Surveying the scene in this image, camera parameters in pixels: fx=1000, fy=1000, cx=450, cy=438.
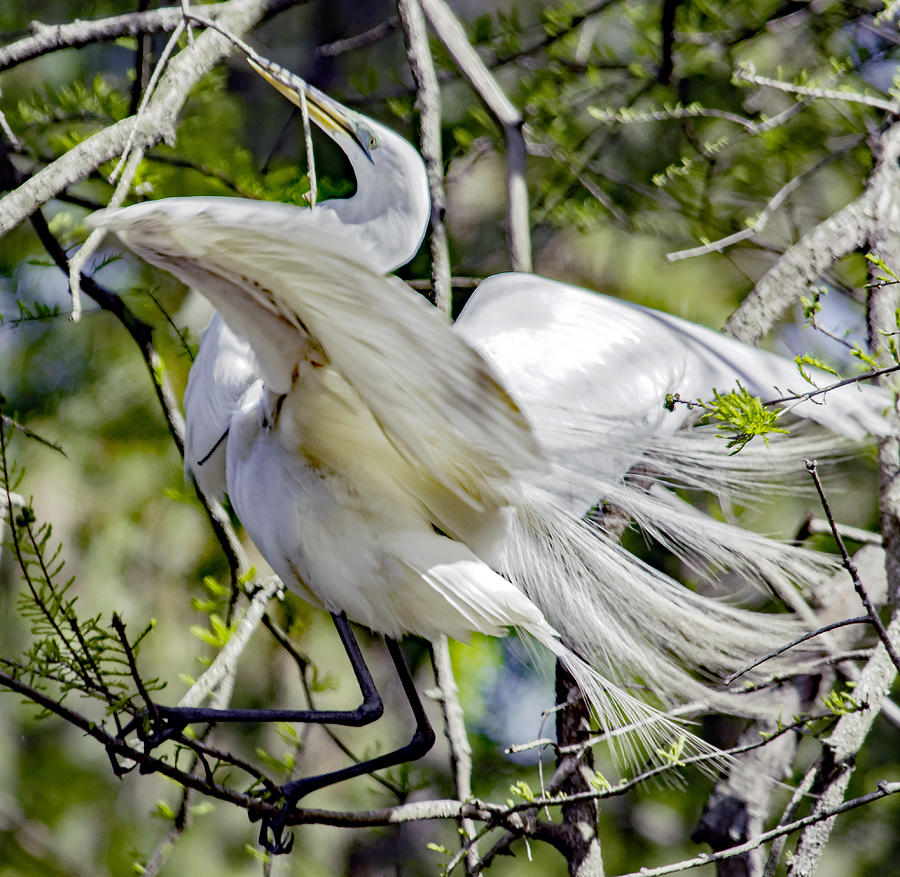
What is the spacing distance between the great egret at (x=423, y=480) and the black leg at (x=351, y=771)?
11mm

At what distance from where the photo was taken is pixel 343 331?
1043 millimetres

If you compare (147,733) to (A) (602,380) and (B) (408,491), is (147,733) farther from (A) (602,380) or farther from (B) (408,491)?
(A) (602,380)

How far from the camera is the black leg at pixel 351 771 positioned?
4.46ft

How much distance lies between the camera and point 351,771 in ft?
4.93

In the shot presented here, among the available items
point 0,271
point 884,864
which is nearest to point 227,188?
point 0,271

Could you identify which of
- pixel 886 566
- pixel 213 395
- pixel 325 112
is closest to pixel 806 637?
pixel 886 566

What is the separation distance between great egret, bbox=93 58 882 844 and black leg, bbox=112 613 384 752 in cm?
8

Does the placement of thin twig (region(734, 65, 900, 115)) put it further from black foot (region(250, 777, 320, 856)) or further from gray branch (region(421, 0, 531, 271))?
black foot (region(250, 777, 320, 856))

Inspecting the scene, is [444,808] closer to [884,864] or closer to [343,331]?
[343,331]

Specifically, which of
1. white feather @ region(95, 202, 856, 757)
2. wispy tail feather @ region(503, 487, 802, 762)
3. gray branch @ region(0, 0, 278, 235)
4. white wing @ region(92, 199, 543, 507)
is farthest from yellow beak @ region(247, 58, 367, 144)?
wispy tail feather @ region(503, 487, 802, 762)

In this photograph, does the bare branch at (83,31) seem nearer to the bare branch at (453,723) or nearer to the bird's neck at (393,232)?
the bird's neck at (393,232)

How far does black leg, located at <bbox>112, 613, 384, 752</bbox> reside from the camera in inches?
50.3

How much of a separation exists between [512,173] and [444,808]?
3.66 feet

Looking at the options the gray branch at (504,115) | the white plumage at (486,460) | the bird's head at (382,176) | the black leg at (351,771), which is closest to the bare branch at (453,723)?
the black leg at (351,771)
